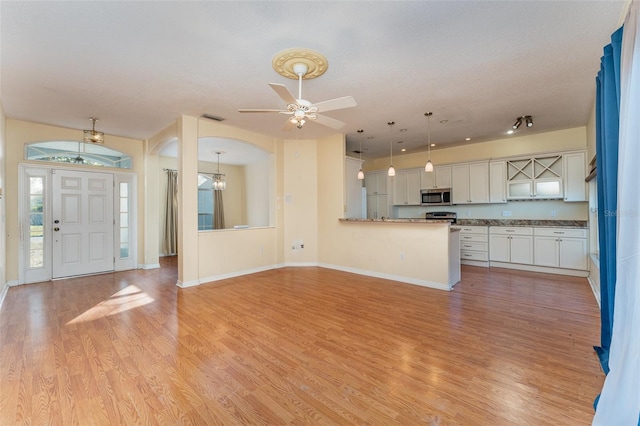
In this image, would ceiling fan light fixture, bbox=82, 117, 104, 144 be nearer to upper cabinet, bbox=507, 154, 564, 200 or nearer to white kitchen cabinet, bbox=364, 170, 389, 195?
white kitchen cabinet, bbox=364, 170, 389, 195

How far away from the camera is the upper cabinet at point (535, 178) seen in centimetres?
568

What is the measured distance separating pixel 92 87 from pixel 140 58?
4.04 feet

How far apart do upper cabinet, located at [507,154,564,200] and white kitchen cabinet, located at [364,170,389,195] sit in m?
2.92

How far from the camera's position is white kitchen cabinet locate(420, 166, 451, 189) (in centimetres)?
699

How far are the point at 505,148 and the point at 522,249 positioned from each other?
2326 mm

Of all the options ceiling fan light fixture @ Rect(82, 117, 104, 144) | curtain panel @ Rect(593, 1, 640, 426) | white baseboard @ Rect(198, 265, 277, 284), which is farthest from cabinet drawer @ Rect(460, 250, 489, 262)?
ceiling fan light fixture @ Rect(82, 117, 104, 144)

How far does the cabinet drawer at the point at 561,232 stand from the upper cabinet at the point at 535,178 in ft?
2.58

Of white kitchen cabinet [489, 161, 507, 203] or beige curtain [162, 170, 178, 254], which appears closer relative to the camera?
white kitchen cabinet [489, 161, 507, 203]

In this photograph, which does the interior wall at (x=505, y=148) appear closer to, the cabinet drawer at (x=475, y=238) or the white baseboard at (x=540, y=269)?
the cabinet drawer at (x=475, y=238)

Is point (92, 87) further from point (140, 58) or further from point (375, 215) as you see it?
point (375, 215)

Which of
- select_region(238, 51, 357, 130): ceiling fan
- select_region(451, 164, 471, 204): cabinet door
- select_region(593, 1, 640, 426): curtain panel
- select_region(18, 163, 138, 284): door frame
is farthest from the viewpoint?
select_region(451, 164, 471, 204): cabinet door

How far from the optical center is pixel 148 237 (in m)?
6.33

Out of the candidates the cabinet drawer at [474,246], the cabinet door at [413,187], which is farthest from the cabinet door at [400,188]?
the cabinet drawer at [474,246]

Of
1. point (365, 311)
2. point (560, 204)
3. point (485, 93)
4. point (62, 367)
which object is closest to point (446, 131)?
point (485, 93)
